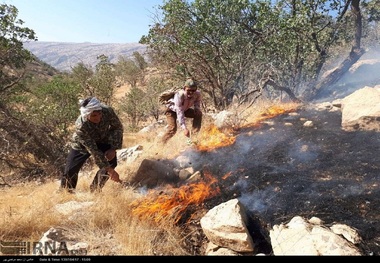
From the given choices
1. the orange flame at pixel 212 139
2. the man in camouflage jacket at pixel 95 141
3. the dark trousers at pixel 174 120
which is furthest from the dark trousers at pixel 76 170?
the orange flame at pixel 212 139

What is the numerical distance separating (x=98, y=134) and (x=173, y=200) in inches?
59.1

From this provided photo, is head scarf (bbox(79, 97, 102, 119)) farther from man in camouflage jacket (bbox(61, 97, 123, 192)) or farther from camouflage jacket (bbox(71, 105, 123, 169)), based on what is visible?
camouflage jacket (bbox(71, 105, 123, 169))

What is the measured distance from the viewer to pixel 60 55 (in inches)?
6220

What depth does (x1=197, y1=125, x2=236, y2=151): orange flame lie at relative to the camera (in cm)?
598

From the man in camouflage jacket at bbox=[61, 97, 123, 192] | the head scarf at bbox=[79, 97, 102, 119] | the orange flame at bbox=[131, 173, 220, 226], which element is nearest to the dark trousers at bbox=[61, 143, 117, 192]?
the man in camouflage jacket at bbox=[61, 97, 123, 192]

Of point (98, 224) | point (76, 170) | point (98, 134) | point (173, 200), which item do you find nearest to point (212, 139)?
point (173, 200)

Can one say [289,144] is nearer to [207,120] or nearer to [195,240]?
[207,120]

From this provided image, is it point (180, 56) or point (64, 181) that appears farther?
point (180, 56)

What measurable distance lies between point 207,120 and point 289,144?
247cm

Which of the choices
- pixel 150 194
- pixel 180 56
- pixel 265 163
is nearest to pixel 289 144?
pixel 265 163

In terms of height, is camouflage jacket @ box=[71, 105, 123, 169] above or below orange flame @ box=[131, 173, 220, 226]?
above

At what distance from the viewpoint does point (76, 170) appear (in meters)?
4.37

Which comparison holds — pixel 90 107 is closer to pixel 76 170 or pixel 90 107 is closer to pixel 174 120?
pixel 76 170

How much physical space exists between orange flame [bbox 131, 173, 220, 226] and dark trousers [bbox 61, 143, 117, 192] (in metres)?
0.78
